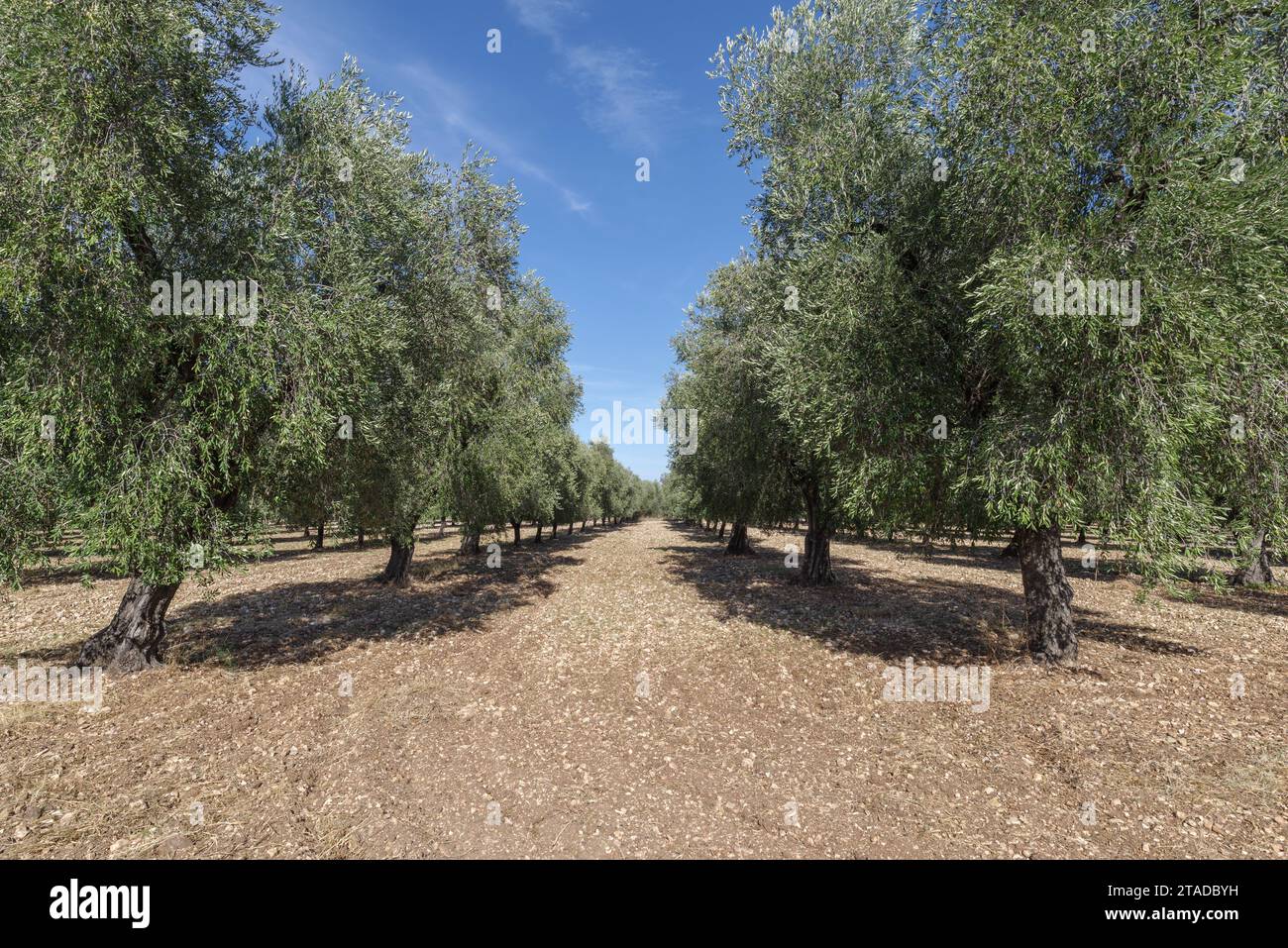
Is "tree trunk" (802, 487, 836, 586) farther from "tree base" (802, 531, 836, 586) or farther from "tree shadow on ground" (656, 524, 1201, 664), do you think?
"tree shadow on ground" (656, 524, 1201, 664)

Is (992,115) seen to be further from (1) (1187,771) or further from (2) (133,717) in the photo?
(2) (133,717)

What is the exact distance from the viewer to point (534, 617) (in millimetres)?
20078

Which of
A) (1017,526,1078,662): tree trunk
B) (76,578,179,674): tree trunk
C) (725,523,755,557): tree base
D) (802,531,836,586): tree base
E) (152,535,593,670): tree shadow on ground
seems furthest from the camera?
(725,523,755,557): tree base

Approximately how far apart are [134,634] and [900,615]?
Result: 81.6 ft

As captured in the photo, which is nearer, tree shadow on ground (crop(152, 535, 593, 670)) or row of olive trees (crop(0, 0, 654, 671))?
row of olive trees (crop(0, 0, 654, 671))

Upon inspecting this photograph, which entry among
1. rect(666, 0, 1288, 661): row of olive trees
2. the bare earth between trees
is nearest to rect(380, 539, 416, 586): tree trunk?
the bare earth between trees

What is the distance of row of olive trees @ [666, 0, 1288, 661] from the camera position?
10297mm

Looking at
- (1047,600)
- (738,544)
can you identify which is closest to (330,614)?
(1047,600)

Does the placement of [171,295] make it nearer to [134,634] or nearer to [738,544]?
[134,634]

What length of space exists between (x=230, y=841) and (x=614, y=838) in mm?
5764

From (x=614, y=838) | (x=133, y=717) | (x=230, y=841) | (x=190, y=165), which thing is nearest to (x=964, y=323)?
(x=614, y=838)

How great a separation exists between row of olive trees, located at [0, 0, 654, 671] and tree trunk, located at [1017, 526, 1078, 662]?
773 inches

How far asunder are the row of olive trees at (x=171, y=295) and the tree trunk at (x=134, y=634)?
51mm

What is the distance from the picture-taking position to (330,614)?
1941cm
